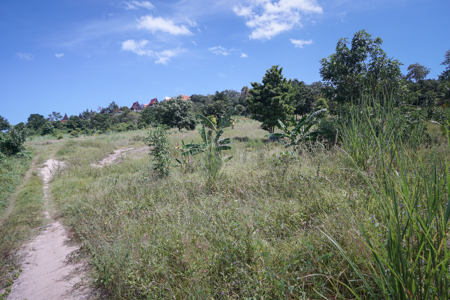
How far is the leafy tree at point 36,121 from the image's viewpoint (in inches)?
2474

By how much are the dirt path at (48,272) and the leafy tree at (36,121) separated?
75662 millimetres

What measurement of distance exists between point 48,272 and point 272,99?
22.0m

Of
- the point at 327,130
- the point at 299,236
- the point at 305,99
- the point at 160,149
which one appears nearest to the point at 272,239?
the point at 299,236

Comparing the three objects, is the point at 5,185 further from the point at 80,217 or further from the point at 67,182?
the point at 80,217

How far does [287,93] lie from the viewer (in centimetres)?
2422

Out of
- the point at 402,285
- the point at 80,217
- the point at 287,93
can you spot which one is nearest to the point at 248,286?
the point at 402,285

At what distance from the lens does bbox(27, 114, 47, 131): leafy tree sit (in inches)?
2474

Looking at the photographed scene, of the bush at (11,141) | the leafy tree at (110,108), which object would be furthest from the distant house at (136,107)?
the bush at (11,141)

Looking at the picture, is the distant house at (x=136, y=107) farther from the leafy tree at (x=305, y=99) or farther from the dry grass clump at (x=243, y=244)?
the dry grass clump at (x=243, y=244)

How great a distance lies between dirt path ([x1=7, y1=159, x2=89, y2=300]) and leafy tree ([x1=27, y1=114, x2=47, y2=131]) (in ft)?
248

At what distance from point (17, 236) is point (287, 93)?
2387cm

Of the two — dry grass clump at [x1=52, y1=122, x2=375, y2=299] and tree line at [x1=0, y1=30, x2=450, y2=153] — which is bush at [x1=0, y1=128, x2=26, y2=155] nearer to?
tree line at [x1=0, y1=30, x2=450, y2=153]

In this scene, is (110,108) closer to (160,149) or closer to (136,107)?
(136,107)

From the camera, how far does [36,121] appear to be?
64750mm
